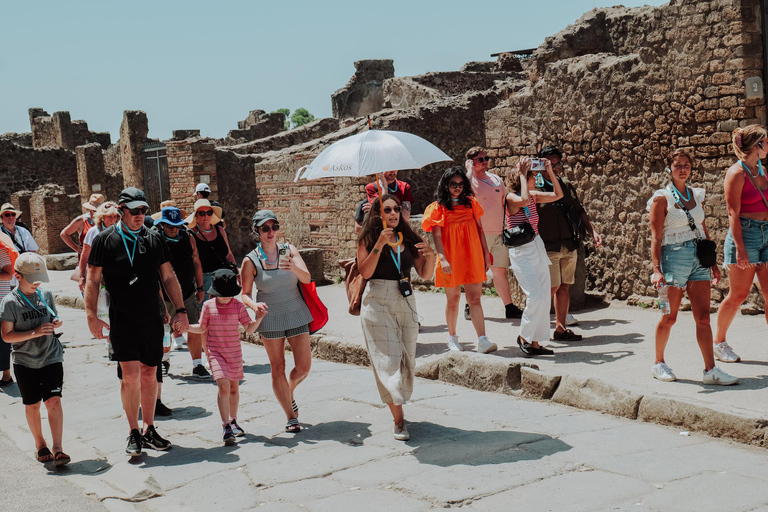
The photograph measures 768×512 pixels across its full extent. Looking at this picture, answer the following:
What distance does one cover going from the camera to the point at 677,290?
6.33m

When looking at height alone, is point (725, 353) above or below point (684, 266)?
below

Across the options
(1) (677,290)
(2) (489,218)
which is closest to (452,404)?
(1) (677,290)

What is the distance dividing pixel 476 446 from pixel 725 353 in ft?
7.76

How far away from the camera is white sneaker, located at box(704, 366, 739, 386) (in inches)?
239

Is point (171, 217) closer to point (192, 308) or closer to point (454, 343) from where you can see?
point (192, 308)

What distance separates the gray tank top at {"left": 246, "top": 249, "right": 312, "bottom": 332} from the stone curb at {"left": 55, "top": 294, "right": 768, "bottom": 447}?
65.9 inches

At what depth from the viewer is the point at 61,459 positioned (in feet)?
19.5

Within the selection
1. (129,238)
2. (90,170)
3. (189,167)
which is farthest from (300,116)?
(129,238)

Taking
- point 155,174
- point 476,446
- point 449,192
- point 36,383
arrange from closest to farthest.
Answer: point 476,446 → point 36,383 → point 449,192 → point 155,174

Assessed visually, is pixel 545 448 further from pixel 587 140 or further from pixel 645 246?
pixel 587 140

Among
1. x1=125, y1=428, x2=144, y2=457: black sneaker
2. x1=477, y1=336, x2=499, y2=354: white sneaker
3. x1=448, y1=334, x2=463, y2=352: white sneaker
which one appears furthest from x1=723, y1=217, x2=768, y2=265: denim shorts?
x1=125, y1=428, x2=144, y2=457: black sneaker

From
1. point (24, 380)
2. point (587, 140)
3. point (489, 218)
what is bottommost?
point (24, 380)

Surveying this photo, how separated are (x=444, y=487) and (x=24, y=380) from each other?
121 inches

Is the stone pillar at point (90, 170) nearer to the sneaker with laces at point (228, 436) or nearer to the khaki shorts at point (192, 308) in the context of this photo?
the khaki shorts at point (192, 308)
